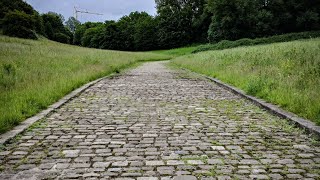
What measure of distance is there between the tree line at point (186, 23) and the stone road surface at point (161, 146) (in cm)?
4374

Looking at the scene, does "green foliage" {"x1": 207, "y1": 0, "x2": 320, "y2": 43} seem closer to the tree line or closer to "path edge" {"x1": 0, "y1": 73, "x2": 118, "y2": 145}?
the tree line

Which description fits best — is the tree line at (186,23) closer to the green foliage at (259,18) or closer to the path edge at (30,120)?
the green foliage at (259,18)

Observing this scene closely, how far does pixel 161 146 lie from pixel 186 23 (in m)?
82.6

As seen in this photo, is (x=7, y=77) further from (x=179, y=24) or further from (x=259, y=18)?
(x=179, y=24)

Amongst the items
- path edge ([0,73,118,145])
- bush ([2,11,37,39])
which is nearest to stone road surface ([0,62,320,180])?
path edge ([0,73,118,145])

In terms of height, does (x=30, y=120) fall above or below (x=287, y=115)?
above

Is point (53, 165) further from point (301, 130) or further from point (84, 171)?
point (301, 130)

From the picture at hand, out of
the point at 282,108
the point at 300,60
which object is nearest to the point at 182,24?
the point at 300,60

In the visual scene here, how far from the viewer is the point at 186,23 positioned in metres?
85.1

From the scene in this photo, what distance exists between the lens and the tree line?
58.4 meters

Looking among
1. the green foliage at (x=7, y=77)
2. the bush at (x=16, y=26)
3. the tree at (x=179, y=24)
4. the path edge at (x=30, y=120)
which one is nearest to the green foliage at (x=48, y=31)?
the tree at (x=179, y=24)

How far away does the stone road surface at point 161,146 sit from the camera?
383cm

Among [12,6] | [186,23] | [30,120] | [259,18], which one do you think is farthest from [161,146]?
[186,23]

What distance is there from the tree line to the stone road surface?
1722 inches
